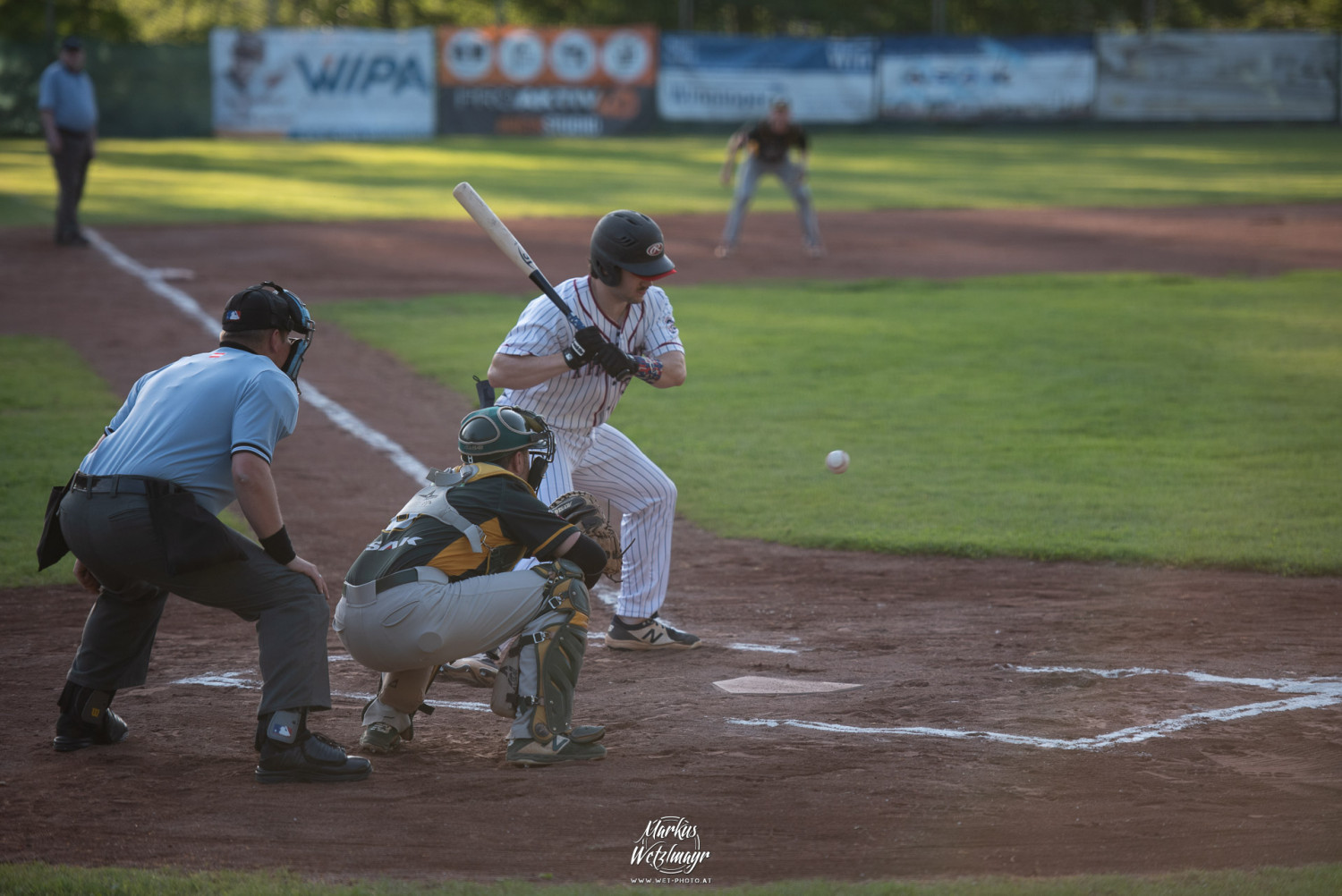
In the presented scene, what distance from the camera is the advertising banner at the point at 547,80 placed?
3828cm

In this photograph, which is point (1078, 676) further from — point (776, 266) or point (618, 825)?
point (776, 266)

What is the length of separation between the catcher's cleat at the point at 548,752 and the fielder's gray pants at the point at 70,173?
50.9 ft

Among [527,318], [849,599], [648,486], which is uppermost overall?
[527,318]

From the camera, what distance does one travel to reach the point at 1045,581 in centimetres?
712

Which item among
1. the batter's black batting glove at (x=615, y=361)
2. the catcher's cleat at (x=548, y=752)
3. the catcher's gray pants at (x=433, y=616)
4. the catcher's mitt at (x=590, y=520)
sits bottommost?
the catcher's cleat at (x=548, y=752)

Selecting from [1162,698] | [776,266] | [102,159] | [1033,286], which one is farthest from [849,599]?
[102,159]

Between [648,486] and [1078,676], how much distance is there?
206 cm

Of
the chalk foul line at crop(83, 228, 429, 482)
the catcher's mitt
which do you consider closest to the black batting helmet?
the catcher's mitt

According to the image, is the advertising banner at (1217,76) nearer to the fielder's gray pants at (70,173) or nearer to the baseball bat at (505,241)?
the fielder's gray pants at (70,173)

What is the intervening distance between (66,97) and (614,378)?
14.4 metres

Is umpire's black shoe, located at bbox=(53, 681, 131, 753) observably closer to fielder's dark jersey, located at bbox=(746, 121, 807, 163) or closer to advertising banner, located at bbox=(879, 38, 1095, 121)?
fielder's dark jersey, located at bbox=(746, 121, 807, 163)

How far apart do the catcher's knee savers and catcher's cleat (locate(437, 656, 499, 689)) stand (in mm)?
1082

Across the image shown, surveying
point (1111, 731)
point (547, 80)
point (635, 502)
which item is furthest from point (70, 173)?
point (547, 80)

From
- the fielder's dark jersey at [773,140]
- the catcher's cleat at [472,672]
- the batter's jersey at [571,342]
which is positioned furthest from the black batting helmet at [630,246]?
the fielder's dark jersey at [773,140]
